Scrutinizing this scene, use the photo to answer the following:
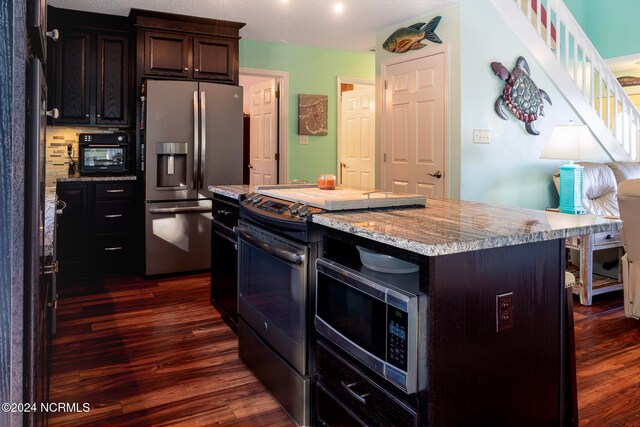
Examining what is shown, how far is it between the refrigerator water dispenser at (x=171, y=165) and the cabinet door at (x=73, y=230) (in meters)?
0.64

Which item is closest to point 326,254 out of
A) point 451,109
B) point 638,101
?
point 451,109

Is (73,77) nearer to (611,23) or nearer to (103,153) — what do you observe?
(103,153)

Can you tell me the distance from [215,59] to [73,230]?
2050mm

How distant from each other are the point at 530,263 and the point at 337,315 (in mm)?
648

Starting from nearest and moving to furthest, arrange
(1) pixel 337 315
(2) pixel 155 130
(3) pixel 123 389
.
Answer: (1) pixel 337 315
(3) pixel 123 389
(2) pixel 155 130

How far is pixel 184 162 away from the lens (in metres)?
4.58

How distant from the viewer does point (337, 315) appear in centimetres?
171

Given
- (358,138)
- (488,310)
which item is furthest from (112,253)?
(488,310)

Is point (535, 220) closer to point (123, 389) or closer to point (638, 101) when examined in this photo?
point (123, 389)

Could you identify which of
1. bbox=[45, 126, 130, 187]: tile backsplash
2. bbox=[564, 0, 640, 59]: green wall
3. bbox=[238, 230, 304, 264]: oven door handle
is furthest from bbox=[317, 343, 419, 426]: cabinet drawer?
bbox=[564, 0, 640, 59]: green wall

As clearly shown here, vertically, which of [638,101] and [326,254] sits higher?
[638,101]

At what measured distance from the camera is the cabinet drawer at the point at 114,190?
4430 millimetres

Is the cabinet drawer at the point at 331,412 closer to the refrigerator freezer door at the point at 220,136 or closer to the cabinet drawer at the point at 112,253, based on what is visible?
the refrigerator freezer door at the point at 220,136

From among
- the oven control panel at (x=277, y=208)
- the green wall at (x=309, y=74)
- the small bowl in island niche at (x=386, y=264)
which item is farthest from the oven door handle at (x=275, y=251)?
the green wall at (x=309, y=74)
